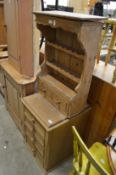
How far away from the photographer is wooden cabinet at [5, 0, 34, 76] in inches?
65.1

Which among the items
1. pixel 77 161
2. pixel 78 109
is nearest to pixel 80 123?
pixel 78 109

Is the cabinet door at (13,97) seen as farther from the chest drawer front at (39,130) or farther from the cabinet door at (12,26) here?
the chest drawer front at (39,130)

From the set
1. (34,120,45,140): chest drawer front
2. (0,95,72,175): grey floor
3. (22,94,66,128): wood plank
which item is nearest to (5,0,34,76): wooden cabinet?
(22,94,66,128): wood plank

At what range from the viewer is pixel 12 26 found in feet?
6.15

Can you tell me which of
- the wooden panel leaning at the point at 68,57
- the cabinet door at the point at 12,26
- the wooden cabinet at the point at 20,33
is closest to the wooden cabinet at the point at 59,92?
the wooden panel leaning at the point at 68,57

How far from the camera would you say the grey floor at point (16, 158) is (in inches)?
71.7

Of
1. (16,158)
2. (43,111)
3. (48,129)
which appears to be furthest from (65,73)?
(16,158)

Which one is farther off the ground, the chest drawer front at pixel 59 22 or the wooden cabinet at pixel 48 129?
the chest drawer front at pixel 59 22

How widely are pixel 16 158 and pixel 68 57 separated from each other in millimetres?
1355

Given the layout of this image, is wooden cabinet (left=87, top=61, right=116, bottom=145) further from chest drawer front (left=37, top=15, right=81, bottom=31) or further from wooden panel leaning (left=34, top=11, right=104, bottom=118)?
chest drawer front (left=37, top=15, right=81, bottom=31)

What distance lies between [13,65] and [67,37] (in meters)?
0.94

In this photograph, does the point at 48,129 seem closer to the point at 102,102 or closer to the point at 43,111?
the point at 43,111

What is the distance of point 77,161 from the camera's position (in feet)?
4.32

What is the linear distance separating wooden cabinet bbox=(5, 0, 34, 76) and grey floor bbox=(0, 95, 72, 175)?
3.03 feet
